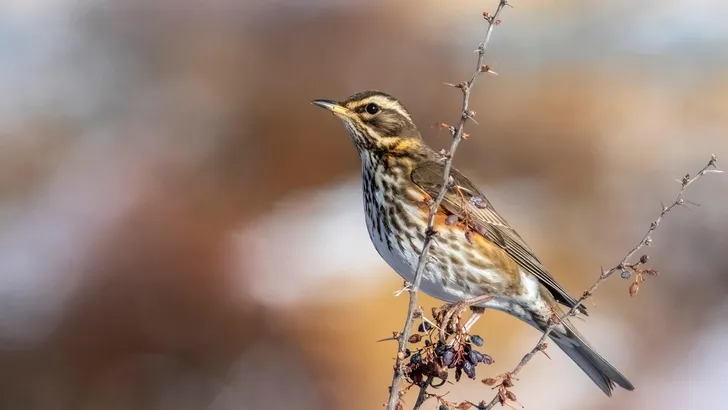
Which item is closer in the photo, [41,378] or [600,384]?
[600,384]

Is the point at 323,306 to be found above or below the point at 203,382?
above

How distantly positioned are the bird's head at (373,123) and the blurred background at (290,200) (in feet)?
9.40

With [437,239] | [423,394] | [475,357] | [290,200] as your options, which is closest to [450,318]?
[475,357]

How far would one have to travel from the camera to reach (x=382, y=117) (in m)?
3.77

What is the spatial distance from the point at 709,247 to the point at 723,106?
7.80ft

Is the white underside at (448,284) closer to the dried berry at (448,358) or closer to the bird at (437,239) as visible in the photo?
the bird at (437,239)

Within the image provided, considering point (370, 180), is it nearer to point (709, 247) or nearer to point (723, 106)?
point (709, 247)

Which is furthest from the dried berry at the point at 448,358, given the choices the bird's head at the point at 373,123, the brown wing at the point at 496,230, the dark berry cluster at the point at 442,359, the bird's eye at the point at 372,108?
the bird's eye at the point at 372,108

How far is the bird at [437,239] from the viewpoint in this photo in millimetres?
3352

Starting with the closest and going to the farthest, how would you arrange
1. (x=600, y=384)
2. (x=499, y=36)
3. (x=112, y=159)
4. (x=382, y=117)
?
(x=600, y=384)
(x=382, y=117)
(x=112, y=159)
(x=499, y=36)

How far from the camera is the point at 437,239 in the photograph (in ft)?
10.9

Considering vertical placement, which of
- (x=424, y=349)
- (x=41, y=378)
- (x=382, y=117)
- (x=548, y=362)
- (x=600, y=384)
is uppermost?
(x=548, y=362)

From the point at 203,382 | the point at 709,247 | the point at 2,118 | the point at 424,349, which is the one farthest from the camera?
the point at 2,118

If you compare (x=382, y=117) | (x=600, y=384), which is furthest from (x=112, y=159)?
(x=600, y=384)
